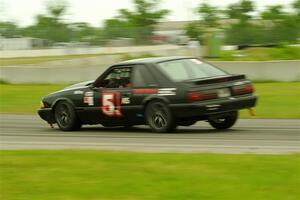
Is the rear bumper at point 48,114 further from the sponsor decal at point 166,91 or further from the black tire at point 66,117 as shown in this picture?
the sponsor decal at point 166,91

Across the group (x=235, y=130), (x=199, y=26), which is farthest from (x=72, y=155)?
(x=199, y=26)

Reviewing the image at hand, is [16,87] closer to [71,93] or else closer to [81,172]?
[71,93]

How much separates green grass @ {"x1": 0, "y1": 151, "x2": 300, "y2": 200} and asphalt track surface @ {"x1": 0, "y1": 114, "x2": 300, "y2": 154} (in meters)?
1.69

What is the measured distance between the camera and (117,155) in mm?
8711

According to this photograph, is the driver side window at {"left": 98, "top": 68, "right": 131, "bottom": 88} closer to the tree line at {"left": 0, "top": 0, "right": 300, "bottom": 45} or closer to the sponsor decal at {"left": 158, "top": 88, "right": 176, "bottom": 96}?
the sponsor decal at {"left": 158, "top": 88, "right": 176, "bottom": 96}

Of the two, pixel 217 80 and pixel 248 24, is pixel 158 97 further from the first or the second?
pixel 248 24

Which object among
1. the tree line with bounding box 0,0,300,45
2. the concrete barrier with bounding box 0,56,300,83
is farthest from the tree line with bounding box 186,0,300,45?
the concrete barrier with bounding box 0,56,300,83

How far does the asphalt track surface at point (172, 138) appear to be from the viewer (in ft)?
34.0

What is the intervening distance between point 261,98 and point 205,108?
8.27 meters

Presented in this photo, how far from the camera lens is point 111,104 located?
13.3m

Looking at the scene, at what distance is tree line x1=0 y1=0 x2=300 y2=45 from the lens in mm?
40688

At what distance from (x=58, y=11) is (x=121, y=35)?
30661 millimetres

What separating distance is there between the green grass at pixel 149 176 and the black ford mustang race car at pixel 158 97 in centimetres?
357

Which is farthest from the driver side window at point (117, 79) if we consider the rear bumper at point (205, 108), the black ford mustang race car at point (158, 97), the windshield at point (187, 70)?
the rear bumper at point (205, 108)
